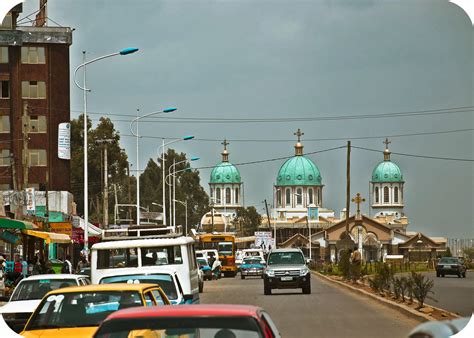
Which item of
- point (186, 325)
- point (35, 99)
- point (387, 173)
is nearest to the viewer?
point (186, 325)

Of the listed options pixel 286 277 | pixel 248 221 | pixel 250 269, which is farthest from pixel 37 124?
pixel 248 221

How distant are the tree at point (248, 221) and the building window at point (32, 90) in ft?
299

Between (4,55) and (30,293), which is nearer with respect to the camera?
(30,293)

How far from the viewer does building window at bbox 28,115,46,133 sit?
234 feet

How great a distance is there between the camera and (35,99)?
7069 centimetres

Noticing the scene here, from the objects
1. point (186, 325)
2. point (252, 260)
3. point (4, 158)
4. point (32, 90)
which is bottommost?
point (252, 260)

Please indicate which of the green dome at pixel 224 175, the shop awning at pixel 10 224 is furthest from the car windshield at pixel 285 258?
the green dome at pixel 224 175

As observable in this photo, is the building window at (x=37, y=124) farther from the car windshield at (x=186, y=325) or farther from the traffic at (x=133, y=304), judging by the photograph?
the car windshield at (x=186, y=325)

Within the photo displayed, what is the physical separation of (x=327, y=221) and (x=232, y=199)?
19.7 meters

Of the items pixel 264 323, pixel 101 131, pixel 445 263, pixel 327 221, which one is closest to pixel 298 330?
pixel 264 323

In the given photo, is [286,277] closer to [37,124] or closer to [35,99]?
[35,99]

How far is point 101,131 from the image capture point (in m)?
→ 102

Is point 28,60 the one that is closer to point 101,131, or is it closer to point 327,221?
point 101,131

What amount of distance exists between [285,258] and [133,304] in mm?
26209
